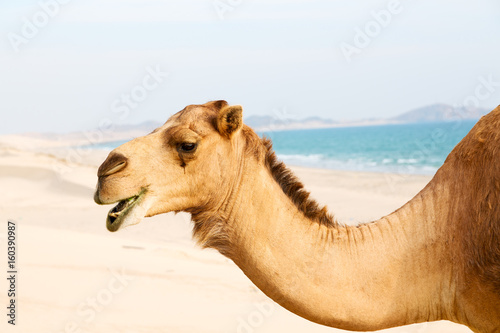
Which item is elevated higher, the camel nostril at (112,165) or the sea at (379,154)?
the sea at (379,154)

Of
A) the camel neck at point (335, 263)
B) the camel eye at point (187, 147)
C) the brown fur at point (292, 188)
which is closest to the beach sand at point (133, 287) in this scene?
the camel neck at point (335, 263)

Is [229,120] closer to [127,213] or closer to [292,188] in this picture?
[292,188]

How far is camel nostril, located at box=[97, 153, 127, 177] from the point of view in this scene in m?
3.56

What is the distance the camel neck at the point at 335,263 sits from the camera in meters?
3.81

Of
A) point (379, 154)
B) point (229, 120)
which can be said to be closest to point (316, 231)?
point (229, 120)

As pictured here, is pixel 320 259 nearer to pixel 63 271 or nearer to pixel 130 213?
pixel 130 213

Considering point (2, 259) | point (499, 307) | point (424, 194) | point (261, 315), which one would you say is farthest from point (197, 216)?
point (2, 259)

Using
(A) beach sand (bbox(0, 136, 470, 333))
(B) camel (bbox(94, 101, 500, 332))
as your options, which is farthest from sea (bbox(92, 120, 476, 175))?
(B) camel (bbox(94, 101, 500, 332))

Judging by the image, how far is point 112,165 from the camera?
3.57 meters

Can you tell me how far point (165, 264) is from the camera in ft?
35.5

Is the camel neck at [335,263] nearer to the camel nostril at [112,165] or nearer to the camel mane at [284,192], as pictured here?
the camel mane at [284,192]

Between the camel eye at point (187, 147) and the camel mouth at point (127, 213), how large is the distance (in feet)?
1.18

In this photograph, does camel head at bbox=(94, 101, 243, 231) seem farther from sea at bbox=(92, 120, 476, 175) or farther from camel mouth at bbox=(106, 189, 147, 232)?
sea at bbox=(92, 120, 476, 175)

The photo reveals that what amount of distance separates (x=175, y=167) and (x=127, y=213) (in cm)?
41
